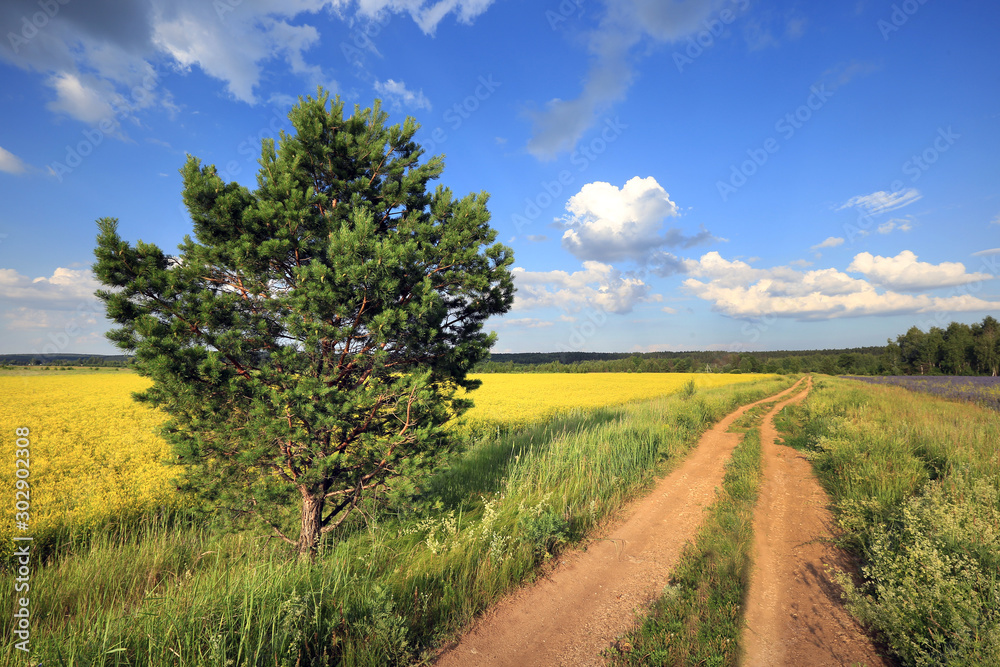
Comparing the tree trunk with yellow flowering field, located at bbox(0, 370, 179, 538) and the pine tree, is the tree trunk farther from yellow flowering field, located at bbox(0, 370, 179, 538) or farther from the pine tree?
yellow flowering field, located at bbox(0, 370, 179, 538)

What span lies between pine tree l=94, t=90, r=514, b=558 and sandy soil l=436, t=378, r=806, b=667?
6.60 feet

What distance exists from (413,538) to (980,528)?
6675mm

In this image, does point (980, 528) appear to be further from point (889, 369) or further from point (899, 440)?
point (889, 369)

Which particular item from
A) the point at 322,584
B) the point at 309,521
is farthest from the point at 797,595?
the point at 309,521

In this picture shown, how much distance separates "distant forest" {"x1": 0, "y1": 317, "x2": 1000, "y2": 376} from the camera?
2776 inches

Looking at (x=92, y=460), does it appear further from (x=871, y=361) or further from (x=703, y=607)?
(x=871, y=361)

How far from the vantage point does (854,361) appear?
92625mm

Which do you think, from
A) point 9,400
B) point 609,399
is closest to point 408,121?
point 609,399

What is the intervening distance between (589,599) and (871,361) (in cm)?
12312

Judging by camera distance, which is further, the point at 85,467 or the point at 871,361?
the point at 871,361

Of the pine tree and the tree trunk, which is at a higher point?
the pine tree

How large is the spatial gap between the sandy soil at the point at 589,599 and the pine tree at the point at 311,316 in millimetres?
2011

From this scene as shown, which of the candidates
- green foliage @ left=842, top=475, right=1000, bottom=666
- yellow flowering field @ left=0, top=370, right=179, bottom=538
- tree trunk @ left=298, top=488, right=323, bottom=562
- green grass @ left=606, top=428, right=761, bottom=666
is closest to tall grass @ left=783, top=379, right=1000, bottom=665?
green foliage @ left=842, top=475, right=1000, bottom=666

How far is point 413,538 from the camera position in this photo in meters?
5.12
